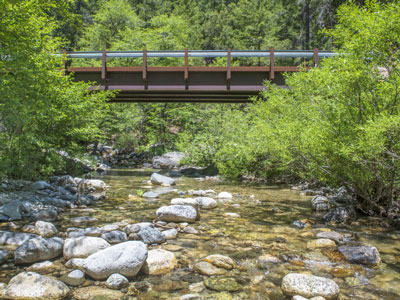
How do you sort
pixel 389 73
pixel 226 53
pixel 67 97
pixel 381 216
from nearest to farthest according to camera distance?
pixel 389 73 → pixel 381 216 → pixel 67 97 → pixel 226 53

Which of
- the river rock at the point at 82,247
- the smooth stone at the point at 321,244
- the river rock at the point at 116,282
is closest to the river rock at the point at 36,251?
the river rock at the point at 82,247

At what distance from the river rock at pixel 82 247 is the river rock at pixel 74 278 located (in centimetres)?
57

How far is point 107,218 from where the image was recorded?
24.5ft

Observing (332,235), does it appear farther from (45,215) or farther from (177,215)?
(45,215)

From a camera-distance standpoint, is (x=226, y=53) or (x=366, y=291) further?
(x=226, y=53)

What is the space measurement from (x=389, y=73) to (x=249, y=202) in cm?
548

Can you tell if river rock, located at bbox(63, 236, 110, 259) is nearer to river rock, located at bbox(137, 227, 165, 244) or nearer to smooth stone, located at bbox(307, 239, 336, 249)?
river rock, located at bbox(137, 227, 165, 244)

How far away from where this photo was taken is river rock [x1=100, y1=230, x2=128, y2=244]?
216 inches

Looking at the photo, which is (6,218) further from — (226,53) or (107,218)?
(226,53)

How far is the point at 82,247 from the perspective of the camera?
4859 millimetres

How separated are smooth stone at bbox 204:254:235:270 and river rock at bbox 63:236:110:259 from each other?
5.70 feet

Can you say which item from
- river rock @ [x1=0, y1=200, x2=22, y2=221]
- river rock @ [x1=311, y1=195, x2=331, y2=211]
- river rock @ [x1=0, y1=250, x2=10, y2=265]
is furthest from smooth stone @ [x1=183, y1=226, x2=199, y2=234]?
river rock @ [x1=311, y1=195, x2=331, y2=211]

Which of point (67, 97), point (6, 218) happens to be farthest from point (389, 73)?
point (67, 97)

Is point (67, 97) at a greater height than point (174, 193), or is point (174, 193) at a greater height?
point (67, 97)
